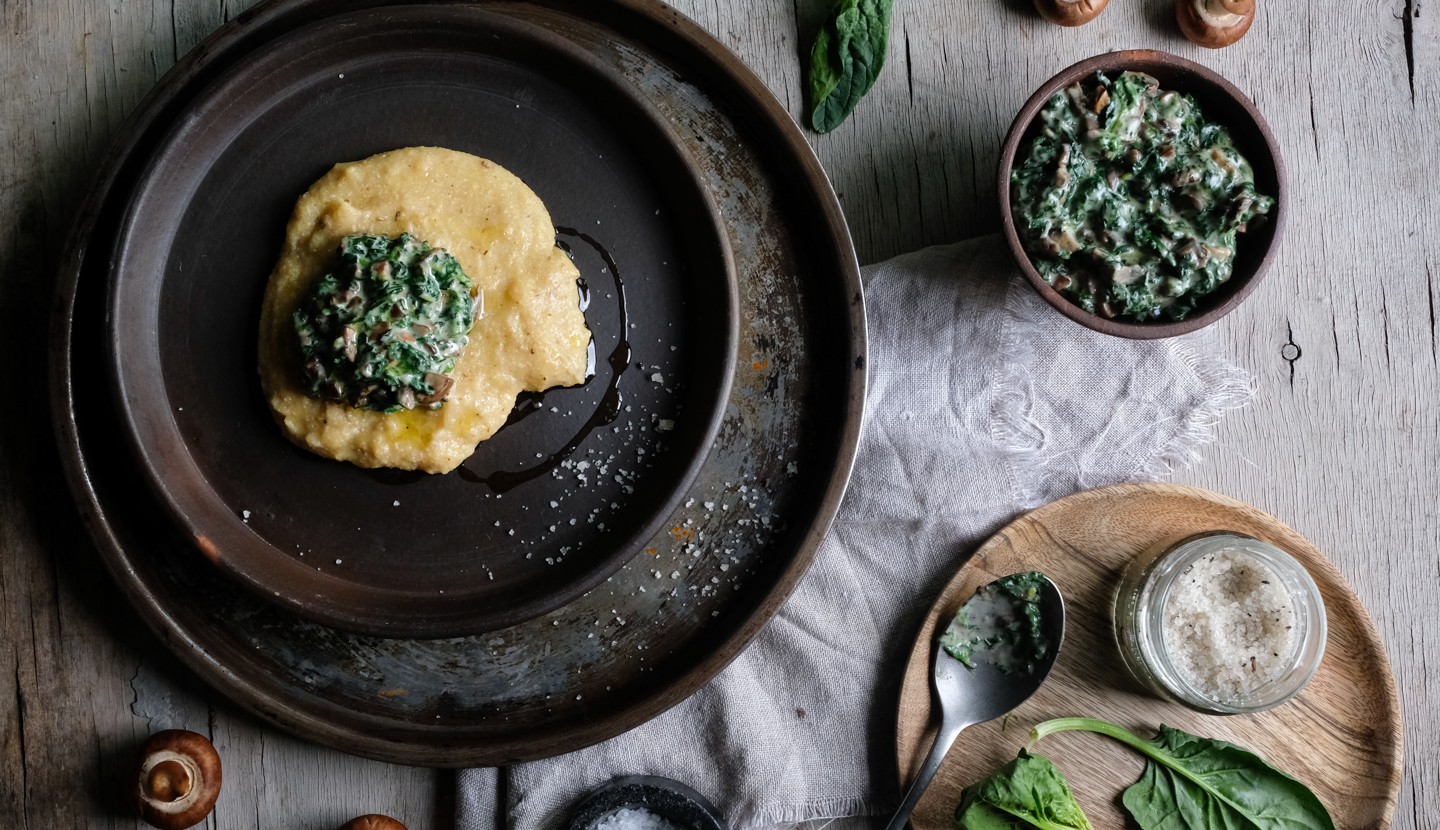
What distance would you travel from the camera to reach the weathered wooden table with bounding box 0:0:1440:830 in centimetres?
270

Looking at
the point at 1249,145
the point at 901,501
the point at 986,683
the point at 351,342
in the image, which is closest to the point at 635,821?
the point at 986,683

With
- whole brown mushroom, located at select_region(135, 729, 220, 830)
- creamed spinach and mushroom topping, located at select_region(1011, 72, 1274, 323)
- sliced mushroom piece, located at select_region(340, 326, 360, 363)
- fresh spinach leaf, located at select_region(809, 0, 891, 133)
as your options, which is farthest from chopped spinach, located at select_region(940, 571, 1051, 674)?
whole brown mushroom, located at select_region(135, 729, 220, 830)

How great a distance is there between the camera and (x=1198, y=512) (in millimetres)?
2703

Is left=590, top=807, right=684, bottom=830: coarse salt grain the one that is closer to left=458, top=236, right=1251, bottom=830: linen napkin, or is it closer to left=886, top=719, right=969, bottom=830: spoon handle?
left=458, top=236, right=1251, bottom=830: linen napkin

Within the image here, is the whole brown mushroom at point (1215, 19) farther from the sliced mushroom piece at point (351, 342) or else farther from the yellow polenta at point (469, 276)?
the sliced mushroom piece at point (351, 342)

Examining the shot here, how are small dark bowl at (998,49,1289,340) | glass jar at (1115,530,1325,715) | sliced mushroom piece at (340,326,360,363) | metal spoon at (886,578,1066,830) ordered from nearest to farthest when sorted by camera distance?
1. sliced mushroom piece at (340,326,360,363)
2. small dark bowl at (998,49,1289,340)
3. glass jar at (1115,530,1325,715)
4. metal spoon at (886,578,1066,830)

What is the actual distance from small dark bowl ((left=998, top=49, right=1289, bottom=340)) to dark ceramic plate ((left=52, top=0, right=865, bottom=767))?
1.34 ft

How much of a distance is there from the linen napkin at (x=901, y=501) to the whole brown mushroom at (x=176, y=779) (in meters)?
0.62

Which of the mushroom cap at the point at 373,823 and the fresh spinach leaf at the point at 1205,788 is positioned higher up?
Answer: the mushroom cap at the point at 373,823

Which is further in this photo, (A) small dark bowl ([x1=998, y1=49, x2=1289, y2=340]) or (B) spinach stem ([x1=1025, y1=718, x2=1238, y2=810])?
(B) spinach stem ([x1=1025, y1=718, x2=1238, y2=810])

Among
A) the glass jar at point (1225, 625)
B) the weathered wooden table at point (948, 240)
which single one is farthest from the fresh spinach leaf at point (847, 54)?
the glass jar at point (1225, 625)

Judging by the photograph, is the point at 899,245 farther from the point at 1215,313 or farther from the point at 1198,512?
the point at 1198,512

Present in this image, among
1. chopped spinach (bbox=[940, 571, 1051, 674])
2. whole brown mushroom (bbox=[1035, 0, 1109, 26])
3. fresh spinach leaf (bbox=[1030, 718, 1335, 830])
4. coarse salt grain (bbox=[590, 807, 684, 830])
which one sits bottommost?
fresh spinach leaf (bbox=[1030, 718, 1335, 830])

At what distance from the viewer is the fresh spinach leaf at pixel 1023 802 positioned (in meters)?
2.55
